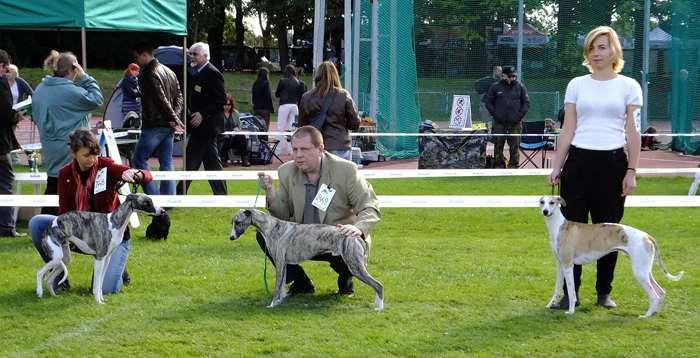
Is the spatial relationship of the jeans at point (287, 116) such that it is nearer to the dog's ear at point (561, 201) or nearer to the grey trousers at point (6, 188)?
the grey trousers at point (6, 188)

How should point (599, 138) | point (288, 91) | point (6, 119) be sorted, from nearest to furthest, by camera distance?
point (599, 138) < point (6, 119) < point (288, 91)

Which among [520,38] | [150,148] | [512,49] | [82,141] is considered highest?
[520,38]

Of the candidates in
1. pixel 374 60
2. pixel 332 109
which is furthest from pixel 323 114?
pixel 374 60

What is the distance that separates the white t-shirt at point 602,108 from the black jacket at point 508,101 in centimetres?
817

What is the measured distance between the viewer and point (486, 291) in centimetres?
527

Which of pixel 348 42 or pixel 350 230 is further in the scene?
pixel 348 42

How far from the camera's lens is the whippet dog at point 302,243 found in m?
4.62

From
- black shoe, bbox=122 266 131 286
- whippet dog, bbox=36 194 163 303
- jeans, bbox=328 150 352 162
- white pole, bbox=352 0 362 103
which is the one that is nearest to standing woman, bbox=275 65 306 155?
white pole, bbox=352 0 362 103

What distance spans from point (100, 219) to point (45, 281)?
2.46ft

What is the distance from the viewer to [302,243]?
4.69 metres

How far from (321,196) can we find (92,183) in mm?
1599

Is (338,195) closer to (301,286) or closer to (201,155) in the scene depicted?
(301,286)

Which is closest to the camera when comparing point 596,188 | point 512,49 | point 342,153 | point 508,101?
point 596,188

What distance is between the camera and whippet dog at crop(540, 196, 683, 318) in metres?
4.45
